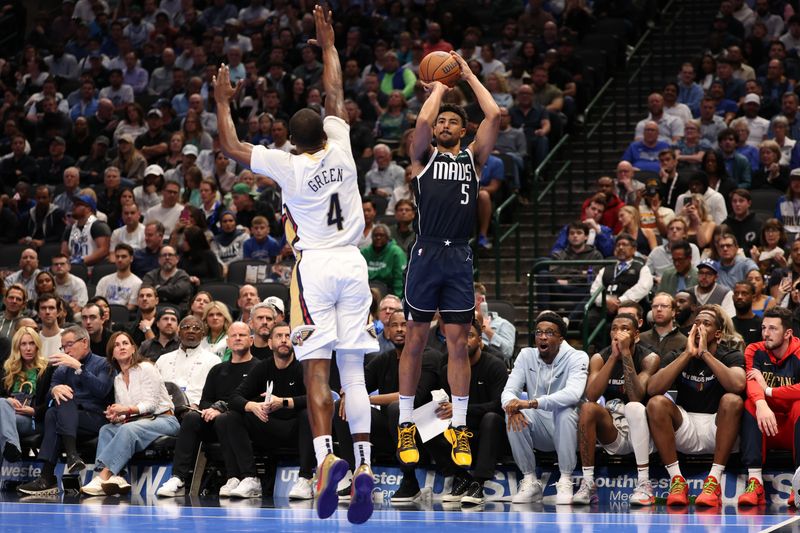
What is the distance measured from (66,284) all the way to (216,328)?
341 centimetres

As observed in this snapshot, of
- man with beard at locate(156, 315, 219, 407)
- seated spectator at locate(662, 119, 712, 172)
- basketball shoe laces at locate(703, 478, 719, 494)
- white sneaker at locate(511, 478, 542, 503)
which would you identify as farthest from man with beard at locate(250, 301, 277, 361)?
seated spectator at locate(662, 119, 712, 172)

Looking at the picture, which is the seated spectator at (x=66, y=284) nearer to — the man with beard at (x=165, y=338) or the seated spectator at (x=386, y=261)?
the man with beard at (x=165, y=338)

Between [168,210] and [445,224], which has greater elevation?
[168,210]

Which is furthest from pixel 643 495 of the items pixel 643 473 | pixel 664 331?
pixel 664 331

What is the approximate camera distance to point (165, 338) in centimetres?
1296

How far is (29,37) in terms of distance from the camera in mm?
23734

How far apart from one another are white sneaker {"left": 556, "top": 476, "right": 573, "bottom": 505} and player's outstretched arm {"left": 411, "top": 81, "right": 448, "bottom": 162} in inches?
131

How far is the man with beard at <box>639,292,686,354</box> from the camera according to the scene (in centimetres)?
1084

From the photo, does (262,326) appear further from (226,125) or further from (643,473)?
(226,125)

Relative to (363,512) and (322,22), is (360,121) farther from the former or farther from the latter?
(363,512)

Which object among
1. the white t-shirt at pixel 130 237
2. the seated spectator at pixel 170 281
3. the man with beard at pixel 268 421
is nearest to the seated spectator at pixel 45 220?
the white t-shirt at pixel 130 237

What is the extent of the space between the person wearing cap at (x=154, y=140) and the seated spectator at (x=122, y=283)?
398cm

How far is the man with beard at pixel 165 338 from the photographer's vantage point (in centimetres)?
1293

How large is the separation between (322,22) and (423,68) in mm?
963
